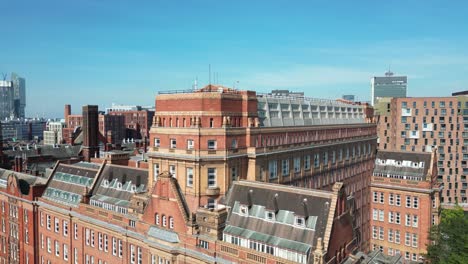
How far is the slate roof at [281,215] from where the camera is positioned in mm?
41438

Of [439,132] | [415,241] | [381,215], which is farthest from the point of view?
[439,132]

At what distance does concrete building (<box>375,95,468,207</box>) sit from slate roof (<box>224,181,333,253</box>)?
92.3m

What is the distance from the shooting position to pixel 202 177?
Answer: 49.8 meters

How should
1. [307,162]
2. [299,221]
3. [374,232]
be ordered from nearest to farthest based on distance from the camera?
[299,221] → [307,162] → [374,232]

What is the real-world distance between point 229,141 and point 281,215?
12.7 m

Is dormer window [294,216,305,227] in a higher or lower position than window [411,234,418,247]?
higher

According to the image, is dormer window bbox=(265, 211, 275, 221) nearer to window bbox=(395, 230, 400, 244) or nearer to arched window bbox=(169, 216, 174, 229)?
arched window bbox=(169, 216, 174, 229)

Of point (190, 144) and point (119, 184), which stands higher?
point (190, 144)

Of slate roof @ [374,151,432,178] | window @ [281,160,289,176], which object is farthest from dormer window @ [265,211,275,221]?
slate roof @ [374,151,432,178]

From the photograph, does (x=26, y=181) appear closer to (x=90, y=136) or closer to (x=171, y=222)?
(x=90, y=136)

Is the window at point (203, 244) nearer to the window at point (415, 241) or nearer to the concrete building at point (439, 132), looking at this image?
the window at point (415, 241)

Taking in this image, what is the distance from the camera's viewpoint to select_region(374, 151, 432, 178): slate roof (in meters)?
86.9

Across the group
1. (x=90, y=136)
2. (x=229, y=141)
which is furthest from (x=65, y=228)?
(x=229, y=141)

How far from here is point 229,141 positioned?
51188mm
